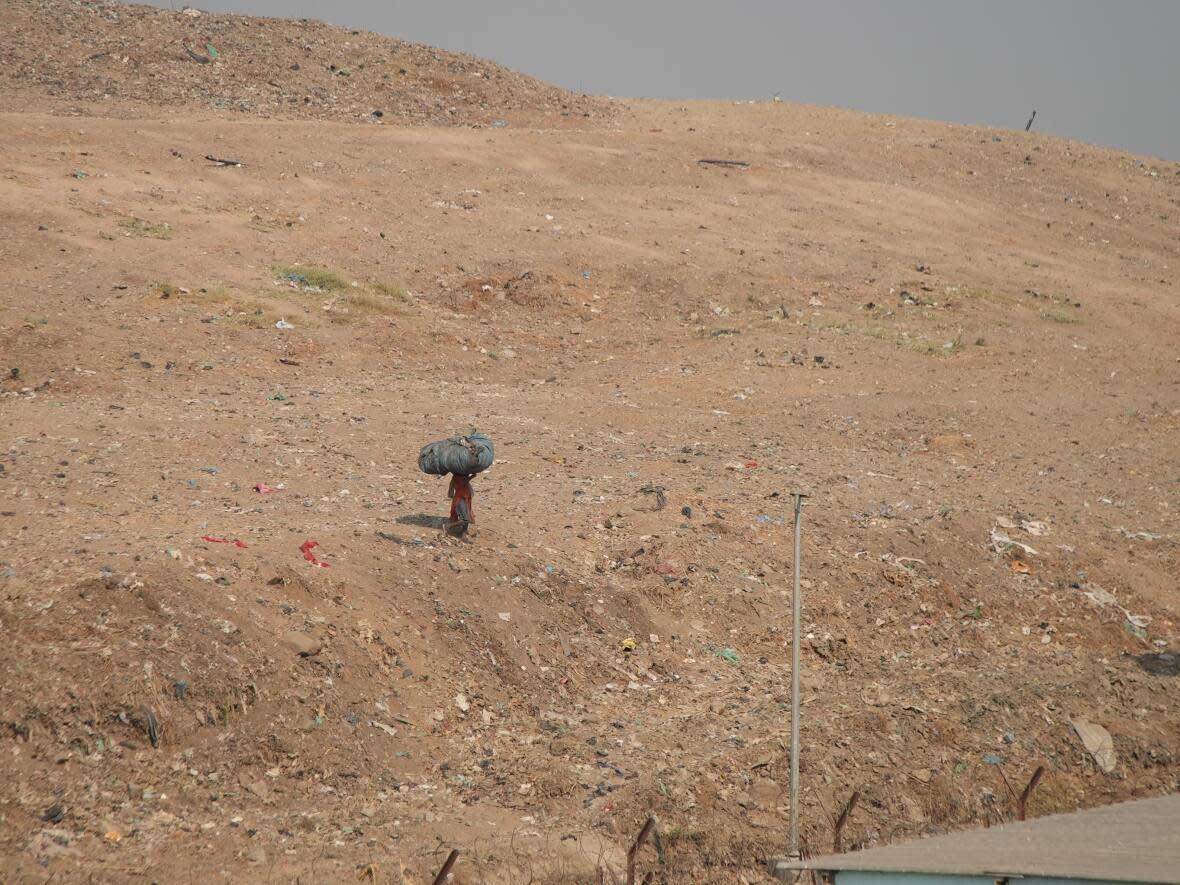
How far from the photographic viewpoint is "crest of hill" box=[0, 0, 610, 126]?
65.2 feet

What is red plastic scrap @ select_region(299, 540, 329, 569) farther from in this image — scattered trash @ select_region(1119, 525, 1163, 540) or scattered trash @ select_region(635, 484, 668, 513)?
scattered trash @ select_region(1119, 525, 1163, 540)

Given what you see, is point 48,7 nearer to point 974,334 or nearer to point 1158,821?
point 974,334

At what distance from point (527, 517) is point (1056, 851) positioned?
15.5 ft

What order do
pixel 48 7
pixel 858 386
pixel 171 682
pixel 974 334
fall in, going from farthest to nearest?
pixel 48 7, pixel 974 334, pixel 858 386, pixel 171 682

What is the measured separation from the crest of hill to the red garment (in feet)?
45.8

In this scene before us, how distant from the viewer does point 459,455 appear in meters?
7.39

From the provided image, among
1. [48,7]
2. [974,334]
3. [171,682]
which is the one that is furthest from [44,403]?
[48,7]

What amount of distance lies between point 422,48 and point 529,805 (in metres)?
20.3

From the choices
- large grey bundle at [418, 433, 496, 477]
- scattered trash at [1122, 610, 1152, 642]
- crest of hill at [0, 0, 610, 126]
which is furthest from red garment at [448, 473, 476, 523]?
crest of hill at [0, 0, 610, 126]

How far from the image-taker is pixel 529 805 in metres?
5.94

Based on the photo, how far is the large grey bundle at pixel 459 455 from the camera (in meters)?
7.39

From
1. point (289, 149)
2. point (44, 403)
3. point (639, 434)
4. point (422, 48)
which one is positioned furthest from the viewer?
point (422, 48)

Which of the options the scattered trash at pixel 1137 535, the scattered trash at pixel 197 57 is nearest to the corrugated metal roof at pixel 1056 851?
the scattered trash at pixel 1137 535

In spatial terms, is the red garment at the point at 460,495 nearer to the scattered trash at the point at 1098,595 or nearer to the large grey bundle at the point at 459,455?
the large grey bundle at the point at 459,455
